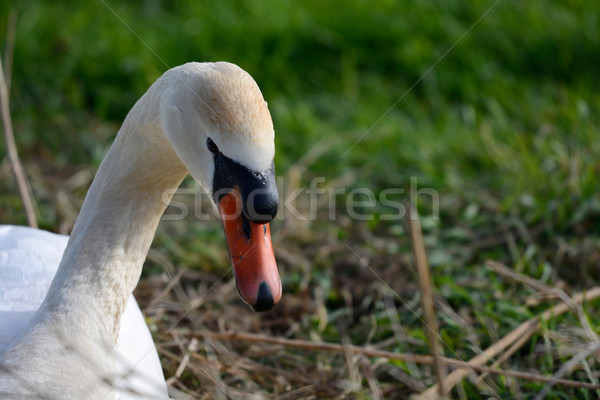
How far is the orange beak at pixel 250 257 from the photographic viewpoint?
1.72 m

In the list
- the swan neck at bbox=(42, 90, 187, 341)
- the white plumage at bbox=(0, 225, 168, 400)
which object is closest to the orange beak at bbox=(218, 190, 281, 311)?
the swan neck at bbox=(42, 90, 187, 341)

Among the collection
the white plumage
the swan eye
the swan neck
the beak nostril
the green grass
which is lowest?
the green grass

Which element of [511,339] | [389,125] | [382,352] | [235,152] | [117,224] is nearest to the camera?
[235,152]

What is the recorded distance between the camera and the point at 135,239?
2027 millimetres

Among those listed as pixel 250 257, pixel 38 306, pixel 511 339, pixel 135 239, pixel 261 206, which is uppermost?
pixel 261 206

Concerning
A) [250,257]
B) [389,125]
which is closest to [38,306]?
[250,257]

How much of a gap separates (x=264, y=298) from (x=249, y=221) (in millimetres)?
201

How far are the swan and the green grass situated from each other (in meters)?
1.01

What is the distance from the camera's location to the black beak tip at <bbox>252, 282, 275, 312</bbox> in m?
1.72

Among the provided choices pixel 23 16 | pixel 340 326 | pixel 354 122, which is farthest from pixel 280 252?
pixel 23 16

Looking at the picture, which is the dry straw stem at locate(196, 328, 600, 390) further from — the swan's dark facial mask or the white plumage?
the swan's dark facial mask

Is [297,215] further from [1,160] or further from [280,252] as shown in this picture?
[1,160]

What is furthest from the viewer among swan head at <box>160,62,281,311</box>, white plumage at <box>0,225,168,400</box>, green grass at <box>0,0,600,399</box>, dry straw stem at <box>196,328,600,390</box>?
green grass at <box>0,0,600,399</box>

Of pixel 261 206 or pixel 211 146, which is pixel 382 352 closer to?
pixel 261 206
